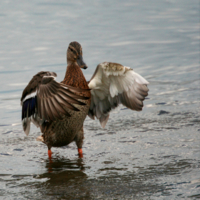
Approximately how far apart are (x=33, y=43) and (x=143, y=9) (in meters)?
6.65

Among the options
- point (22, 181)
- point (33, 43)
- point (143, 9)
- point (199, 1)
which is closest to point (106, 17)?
point (143, 9)

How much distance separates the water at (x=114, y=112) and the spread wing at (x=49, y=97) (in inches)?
34.2

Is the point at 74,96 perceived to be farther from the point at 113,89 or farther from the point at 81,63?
the point at 113,89

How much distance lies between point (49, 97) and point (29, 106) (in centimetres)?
69

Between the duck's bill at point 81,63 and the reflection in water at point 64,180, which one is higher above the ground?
the duck's bill at point 81,63

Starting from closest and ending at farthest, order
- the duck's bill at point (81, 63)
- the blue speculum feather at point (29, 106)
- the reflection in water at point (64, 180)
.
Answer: the reflection in water at point (64, 180)
the blue speculum feather at point (29, 106)
the duck's bill at point (81, 63)

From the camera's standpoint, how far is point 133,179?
522 cm

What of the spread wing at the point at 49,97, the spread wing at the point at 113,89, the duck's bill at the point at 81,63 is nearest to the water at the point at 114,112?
the spread wing at the point at 113,89

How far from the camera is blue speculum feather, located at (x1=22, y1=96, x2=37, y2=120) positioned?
5762 mm

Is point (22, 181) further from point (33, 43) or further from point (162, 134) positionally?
point (33, 43)

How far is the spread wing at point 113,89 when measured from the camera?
6.41m

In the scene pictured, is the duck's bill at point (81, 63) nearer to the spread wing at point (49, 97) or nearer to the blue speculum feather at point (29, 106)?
the spread wing at point (49, 97)

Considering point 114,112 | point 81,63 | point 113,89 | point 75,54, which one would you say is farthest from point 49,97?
point 114,112

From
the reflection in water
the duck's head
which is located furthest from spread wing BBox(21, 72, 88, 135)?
the duck's head
